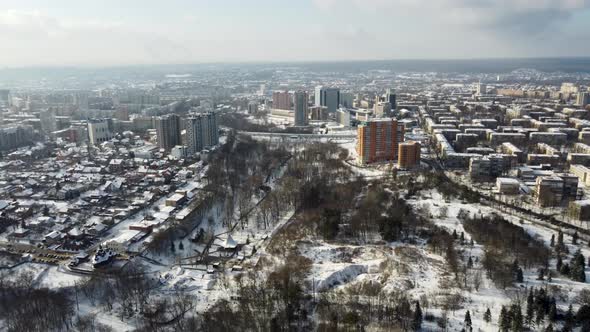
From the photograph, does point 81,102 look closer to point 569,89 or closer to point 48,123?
point 48,123

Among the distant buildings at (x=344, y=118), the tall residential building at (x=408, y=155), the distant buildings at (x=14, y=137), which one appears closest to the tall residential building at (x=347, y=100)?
the distant buildings at (x=344, y=118)

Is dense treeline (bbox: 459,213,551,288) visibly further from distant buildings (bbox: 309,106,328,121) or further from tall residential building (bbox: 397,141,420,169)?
distant buildings (bbox: 309,106,328,121)

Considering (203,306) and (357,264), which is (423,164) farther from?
(203,306)

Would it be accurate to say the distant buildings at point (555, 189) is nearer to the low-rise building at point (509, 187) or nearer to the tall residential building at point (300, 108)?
the low-rise building at point (509, 187)

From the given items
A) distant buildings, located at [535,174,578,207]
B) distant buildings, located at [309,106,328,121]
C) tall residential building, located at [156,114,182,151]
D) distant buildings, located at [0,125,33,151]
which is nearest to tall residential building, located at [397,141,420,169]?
distant buildings, located at [535,174,578,207]

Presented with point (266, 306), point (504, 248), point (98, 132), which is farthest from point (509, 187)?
point (98, 132)

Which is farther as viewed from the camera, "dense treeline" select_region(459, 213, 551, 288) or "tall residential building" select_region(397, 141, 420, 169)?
"tall residential building" select_region(397, 141, 420, 169)

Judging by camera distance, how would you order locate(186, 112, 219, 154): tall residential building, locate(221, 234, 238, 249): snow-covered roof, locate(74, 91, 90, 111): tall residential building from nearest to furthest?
locate(221, 234, 238, 249): snow-covered roof → locate(186, 112, 219, 154): tall residential building → locate(74, 91, 90, 111): tall residential building
